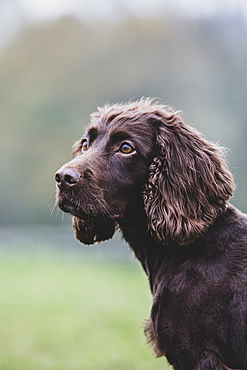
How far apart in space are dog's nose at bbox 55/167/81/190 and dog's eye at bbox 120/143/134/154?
350mm

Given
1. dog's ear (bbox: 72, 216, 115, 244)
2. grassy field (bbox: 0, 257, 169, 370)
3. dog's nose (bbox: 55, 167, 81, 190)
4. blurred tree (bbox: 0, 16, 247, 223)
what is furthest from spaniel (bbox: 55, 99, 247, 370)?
blurred tree (bbox: 0, 16, 247, 223)

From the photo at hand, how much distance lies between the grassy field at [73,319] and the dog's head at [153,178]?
2.73m

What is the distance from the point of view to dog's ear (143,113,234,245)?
10.7 ft

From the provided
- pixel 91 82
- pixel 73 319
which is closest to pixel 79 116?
pixel 91 82

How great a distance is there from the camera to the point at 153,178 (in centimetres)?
338

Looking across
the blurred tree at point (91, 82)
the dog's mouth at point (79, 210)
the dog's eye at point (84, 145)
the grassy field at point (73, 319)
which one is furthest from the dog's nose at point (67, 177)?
the blurred tree at point (91, 82)

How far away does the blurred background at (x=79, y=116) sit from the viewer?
11312 millimetres

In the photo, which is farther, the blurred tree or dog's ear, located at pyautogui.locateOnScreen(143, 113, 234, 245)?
the blurred tree

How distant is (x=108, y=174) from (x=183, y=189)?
1.50 ft

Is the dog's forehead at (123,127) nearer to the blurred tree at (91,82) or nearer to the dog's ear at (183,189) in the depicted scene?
the dog's ear at (183,189)

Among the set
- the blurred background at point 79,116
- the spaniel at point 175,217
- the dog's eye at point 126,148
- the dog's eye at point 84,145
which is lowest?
the spaniel at point 175,217

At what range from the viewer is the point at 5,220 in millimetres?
25469

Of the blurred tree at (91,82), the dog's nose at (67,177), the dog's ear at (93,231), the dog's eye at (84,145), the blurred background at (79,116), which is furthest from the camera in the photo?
the blurred tree at (91,82)

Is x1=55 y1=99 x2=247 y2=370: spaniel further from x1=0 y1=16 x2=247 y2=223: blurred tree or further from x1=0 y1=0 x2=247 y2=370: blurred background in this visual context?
x1=0 y1=16 x2=247 y2=223: blurred tree
